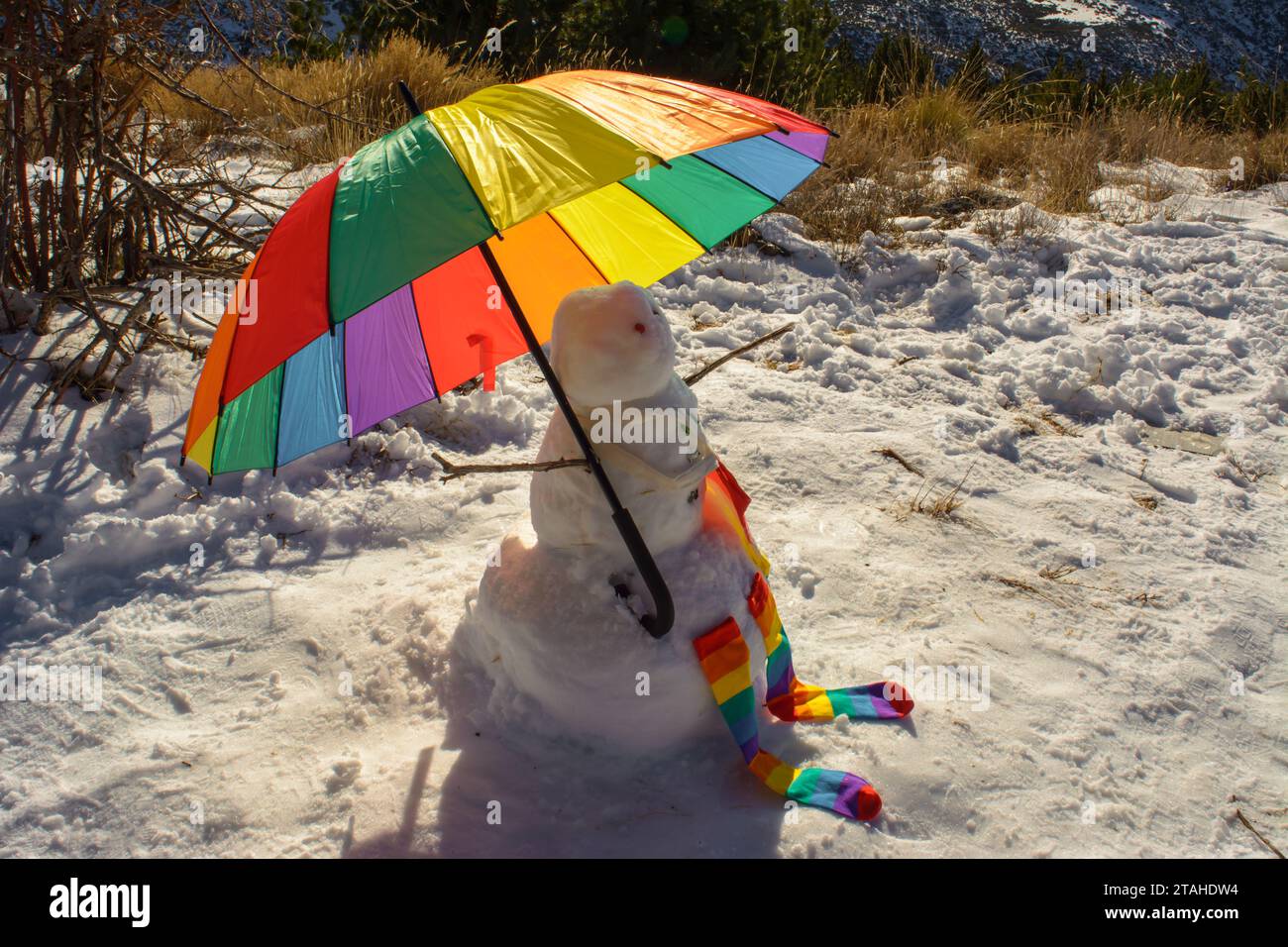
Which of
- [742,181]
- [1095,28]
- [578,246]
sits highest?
[1095,28]

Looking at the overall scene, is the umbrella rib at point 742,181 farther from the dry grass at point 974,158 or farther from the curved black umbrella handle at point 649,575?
the dry grass at point 974,158

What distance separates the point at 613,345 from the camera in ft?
5.80

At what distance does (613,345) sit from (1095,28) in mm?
52438

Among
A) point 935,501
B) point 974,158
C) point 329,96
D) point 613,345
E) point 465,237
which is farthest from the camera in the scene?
point 974,158

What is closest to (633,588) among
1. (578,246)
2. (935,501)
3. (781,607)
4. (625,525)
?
(625,525)

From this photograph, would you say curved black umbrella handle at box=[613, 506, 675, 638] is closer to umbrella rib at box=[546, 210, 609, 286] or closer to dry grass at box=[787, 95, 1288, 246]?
umbrella rib at box=[546, 210, 609, 286]

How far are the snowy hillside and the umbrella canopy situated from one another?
41.6 m

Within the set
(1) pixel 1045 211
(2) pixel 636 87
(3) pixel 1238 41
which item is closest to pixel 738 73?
(1) pixel 1045 211

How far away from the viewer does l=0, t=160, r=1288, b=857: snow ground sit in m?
1.95

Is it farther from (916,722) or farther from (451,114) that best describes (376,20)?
(916,722)

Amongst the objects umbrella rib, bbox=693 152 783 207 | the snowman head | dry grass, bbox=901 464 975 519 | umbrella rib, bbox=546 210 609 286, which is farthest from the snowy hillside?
the snowman head

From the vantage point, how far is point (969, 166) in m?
6.23

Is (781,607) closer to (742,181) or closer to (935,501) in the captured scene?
(935,501)
